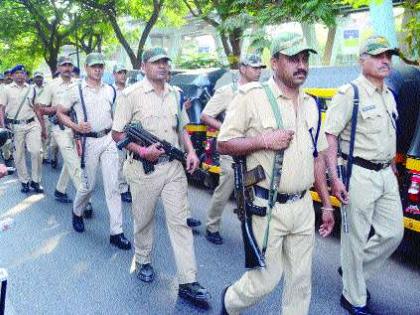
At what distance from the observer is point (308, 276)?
3.07 metres

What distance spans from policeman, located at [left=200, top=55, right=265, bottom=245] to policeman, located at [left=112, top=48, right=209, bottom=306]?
120 centimetres

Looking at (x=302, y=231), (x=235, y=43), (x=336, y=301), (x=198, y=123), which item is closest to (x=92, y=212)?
(x=198, y=123)

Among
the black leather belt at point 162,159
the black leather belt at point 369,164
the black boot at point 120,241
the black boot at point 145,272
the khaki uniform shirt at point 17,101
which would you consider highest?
the black leather belt at point 369,164

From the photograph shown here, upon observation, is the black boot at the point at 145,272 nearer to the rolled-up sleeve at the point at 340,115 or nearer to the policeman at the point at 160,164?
the policeman at the point at 160,164

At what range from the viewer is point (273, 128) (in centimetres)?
295

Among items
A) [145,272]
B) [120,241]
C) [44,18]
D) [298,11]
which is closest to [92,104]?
[120,241]

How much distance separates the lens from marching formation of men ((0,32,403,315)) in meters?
2.98

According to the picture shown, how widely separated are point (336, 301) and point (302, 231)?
126 cm

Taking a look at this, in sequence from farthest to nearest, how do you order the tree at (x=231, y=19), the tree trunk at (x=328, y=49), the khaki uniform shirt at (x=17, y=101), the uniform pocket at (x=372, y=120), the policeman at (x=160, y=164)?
the tree trunk at (x=328, y=49)
the khaki uniform shirt at (x=17, y=101)
the tree at (x=231, y=19)
the policeman at (x=160, y=164)
the uniform pocket at (x=372, y=120)

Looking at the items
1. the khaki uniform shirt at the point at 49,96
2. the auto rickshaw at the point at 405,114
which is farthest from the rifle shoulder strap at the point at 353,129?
the khaki uniform shirt at the point at 49,96

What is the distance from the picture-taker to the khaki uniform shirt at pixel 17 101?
8.26 metres

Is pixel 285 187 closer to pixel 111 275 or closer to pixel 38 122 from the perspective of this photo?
pixel 111 275

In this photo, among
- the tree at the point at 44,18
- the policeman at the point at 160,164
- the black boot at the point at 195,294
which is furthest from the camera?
the tree at the point at 44,18

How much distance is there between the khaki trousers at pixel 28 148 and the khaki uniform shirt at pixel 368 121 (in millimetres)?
5645
